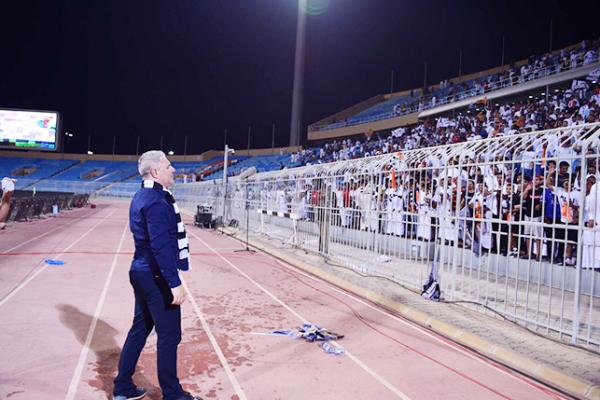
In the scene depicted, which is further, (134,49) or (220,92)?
(220,92)

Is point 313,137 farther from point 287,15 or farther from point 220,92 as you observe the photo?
point 220,92

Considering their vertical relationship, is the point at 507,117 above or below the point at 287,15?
below

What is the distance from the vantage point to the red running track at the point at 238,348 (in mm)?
4059

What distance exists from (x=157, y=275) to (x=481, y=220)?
4738 mm

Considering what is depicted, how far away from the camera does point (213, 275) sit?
964cm

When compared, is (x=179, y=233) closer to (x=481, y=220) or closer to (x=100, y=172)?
(x=481, y=220)

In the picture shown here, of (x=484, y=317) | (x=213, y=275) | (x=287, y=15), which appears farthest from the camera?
(x=287, y=15)

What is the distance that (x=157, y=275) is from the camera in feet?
11.5

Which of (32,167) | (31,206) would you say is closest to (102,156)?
(32,167)

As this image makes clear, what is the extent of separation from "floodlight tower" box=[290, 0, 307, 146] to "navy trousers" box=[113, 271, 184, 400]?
46.0 meters

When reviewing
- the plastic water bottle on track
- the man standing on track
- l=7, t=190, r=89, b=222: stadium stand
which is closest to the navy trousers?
the man standing on track

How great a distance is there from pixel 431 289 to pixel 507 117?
1509 cm

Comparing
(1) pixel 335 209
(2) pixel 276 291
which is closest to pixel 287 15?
(1) pixel 335 209

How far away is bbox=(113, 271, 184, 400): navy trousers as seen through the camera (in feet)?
11.3
